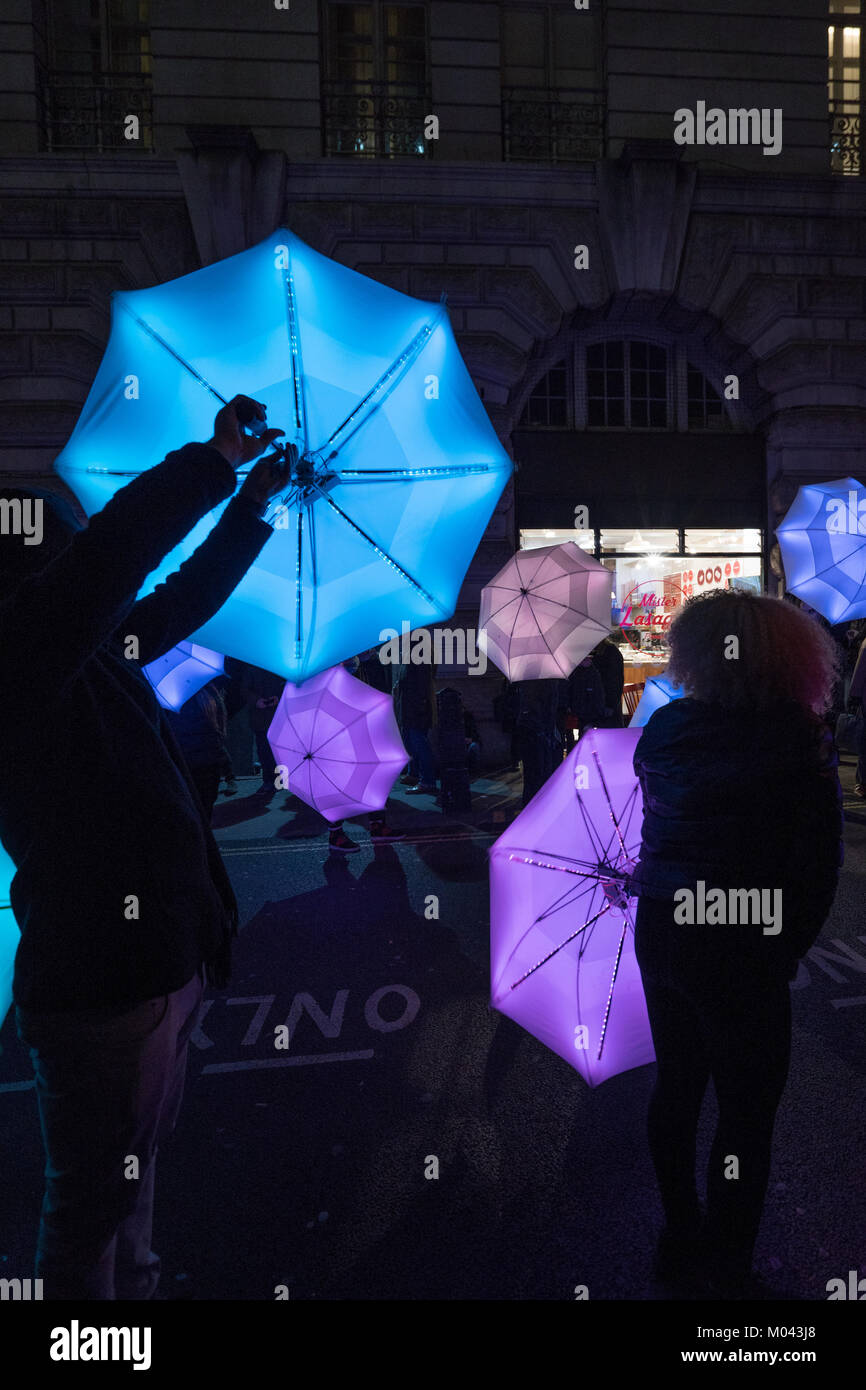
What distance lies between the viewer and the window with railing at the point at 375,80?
41.5ft

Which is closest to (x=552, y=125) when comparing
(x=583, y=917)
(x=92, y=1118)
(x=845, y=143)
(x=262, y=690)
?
(x=845, y=143)

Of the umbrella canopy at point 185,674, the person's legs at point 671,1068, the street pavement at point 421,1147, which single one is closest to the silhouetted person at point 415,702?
the umbrella canopy at point 185,674

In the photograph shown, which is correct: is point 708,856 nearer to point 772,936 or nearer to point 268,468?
point 772,936

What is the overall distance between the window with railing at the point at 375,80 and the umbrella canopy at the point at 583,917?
1305 centimetres

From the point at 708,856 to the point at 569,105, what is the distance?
1453 cm

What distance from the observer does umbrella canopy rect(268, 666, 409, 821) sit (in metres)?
7.08

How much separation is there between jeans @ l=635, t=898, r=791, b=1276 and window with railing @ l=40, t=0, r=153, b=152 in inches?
574

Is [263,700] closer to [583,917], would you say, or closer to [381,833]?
[381,833]

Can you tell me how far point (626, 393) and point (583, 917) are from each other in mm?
12549

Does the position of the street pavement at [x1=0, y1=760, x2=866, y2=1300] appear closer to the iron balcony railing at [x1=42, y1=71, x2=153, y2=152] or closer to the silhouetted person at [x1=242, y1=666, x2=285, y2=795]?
the silhouetted person at [x1=242, y1=666, x2=285, y2=795]

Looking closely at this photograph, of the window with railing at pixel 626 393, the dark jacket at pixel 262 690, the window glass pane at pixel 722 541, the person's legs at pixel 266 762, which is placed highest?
the window with railing at pixel 626 393

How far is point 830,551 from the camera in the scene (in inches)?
345

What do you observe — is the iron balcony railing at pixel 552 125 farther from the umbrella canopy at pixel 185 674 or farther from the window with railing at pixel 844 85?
the umbrella canopy at pixel 185 674

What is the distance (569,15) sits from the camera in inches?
508
